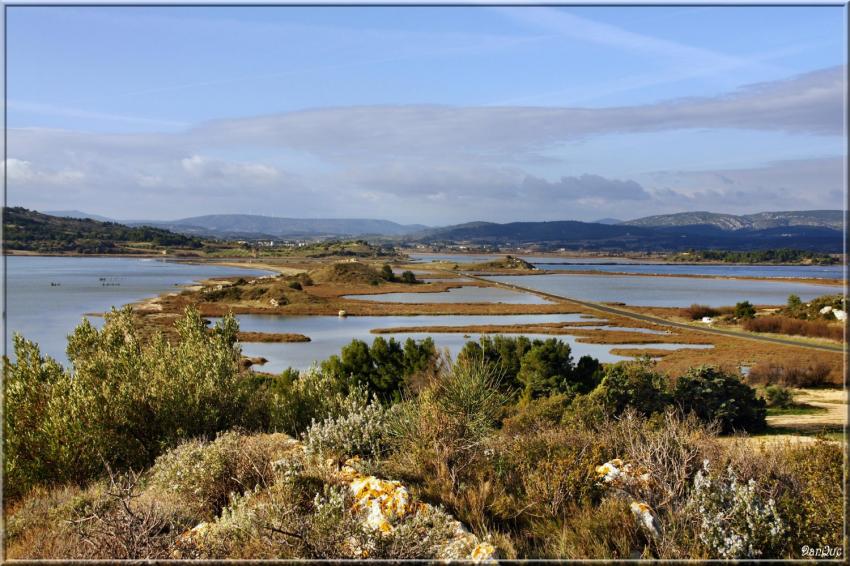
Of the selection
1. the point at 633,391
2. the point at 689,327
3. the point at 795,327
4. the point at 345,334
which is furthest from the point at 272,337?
the point at 795,327

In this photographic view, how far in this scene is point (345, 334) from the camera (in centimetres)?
4606

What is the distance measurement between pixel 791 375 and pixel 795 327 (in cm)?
2302

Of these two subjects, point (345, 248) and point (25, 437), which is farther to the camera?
point (345, 248)

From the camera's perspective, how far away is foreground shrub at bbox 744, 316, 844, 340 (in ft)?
155

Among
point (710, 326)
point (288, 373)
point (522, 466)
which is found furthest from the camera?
point (710, 326)

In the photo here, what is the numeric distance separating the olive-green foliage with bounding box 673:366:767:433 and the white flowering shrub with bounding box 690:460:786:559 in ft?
43.0

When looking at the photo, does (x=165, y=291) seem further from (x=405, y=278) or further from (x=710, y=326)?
(x=710, y=326)

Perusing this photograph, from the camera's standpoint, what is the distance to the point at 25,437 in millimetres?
10219

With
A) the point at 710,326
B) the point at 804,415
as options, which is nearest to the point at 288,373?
the point at 804,415

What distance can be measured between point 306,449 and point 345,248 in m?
147

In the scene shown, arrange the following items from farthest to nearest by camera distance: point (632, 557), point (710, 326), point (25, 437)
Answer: point (710, 326) < point (25, 437) < point (632, 557)

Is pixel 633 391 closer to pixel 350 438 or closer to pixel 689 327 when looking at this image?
pixel 350 438

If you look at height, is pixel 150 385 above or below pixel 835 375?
above

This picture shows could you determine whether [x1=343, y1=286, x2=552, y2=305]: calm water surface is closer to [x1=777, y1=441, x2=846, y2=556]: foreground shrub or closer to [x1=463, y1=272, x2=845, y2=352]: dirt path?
[x1=463, y1=272, x2=845, y2=352]: dirt path
